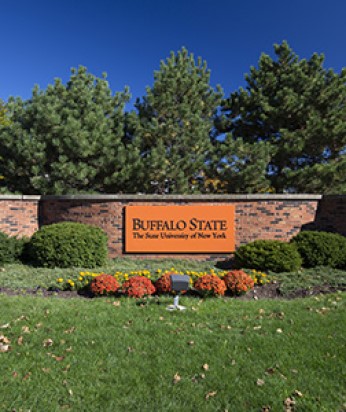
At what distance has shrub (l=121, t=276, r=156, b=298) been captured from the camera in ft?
18.8

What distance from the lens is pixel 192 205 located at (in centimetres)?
936

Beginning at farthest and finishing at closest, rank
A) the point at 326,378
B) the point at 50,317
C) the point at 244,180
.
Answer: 1. the point at 244,180
2. the point at 50,317
3. the point at 326,378

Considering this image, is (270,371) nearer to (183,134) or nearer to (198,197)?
(198,197)

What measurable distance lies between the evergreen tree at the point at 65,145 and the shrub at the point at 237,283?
7.06m

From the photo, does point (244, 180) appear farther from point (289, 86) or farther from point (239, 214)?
point (289, 86)

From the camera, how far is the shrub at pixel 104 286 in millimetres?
5879

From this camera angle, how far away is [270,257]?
7617 mm

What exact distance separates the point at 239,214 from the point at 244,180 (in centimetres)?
381

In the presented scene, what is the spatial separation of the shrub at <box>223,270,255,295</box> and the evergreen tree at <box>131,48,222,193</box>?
6.68m

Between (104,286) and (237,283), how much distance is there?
8.15 feet

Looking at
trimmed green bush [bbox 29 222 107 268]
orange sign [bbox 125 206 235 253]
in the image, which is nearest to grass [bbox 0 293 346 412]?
trimmed green bush [bbox 29 222 107 268]

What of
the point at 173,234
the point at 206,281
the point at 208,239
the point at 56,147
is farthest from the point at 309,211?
the point at 56,147

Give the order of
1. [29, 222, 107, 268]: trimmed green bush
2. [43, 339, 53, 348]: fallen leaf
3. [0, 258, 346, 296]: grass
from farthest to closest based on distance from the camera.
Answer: [29, 222, 107, 268]: trimmed green bush
[0, 258, 346, 296]: grass
[43, 339, 53, 348]: fallen leaf

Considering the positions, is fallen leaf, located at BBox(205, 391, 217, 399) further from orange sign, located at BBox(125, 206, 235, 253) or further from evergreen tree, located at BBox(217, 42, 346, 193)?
evergreen tree, located at BBox(217, 42, 346, 193)
